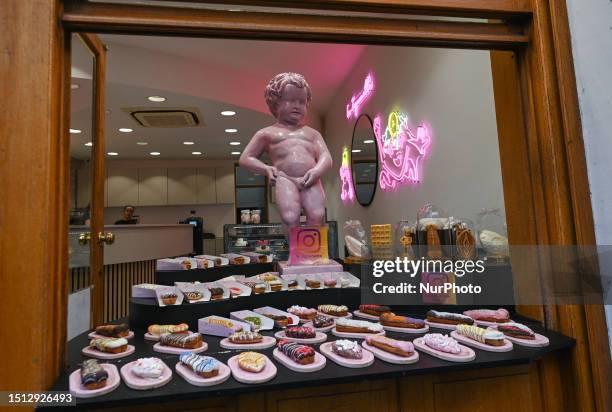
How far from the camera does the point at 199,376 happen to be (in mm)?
864

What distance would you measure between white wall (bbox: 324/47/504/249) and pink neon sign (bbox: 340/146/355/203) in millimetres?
909

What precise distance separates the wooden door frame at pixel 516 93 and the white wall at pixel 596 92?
27 millimetres

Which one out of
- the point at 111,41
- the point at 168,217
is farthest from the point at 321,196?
the point at 168,217

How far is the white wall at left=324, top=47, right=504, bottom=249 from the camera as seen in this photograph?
80.1 inches

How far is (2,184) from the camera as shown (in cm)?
86

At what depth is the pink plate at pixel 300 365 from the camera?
0.90 m

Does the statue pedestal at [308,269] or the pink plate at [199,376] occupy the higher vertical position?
the statue pedestal at [308,269]

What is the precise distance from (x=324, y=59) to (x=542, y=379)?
155 inches

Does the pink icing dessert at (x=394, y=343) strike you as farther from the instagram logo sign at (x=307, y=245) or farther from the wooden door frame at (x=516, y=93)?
the instagram logo sign at (x=307, y=245)

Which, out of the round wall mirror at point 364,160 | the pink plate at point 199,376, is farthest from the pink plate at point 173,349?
the round wall mirror at point 364,160

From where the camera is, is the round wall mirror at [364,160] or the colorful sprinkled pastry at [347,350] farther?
the round wall mirror at [364,160]

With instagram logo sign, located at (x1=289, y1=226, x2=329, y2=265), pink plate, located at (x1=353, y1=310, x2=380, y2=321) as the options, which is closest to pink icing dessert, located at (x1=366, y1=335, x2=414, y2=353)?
pink plate, located at (x1=353, y1=310, x2=380, y2=321)

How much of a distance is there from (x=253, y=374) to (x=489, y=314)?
892 mm

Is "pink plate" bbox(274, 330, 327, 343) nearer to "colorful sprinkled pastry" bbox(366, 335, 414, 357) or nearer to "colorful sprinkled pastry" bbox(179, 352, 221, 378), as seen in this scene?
"colorful sprinkled pastry" bbox(366, 335, 414, 357)
